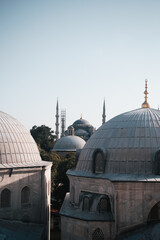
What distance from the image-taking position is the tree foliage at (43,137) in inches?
2795

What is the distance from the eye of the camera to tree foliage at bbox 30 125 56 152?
71000 millimetres

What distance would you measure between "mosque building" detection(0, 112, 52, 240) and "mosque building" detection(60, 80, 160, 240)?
2608 mm

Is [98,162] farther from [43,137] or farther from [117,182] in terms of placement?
[43,137]

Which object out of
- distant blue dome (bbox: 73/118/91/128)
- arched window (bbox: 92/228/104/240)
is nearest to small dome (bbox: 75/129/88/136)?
distant blue dome (bbox: 73/118/91/128)

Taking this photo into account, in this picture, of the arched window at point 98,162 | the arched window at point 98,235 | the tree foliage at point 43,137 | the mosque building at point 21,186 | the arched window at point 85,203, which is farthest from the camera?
the tree foliage at point 43,137

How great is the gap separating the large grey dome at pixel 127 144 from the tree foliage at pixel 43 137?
5058 centimetres

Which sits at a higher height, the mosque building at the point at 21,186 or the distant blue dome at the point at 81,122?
the distant blue dome at the point at 81,122

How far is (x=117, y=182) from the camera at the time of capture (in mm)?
16547

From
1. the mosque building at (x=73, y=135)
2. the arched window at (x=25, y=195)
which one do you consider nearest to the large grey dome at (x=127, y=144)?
the arched window at (x=25, y=195)

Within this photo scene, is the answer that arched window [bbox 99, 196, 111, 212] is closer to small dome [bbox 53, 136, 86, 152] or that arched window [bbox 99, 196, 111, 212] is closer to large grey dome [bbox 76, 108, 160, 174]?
large grey dome [bbox 76, 108, 160, 174]

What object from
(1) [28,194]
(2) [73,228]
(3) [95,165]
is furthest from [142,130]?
(1) [28,194]

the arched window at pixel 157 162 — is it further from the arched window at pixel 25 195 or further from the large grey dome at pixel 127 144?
the arched window at pixel 25 195

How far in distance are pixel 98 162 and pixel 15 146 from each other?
6343 millimetres

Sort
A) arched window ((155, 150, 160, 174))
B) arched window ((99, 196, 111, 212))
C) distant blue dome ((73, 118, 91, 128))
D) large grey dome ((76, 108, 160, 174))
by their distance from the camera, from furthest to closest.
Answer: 1. distant blue dome ((73, 118, 91, 128))
2. large grey dome ((76, 108, 160, 174))
3. arched window ((99, 196, 111, 212))
4. arched window ((155, 150, 160, 174))
